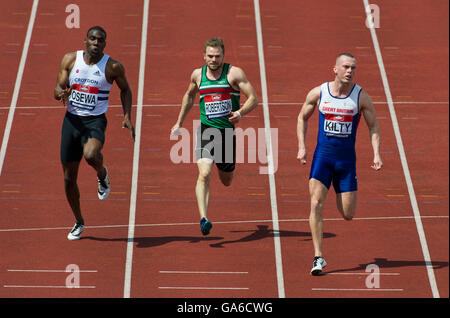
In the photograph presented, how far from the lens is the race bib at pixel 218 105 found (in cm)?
1191

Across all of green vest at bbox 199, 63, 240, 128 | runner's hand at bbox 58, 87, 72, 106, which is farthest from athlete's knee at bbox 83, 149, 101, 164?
green vest at bbox 199, 63, 240, 128

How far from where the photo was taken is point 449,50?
1808 centimetres

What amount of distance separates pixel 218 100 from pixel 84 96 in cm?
133

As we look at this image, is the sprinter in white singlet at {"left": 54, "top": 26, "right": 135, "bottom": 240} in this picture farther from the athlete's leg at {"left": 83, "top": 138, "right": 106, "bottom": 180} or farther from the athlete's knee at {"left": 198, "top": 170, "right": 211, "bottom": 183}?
the athlete's knee at {"left": 198, "top": 170, "right": 211, "bottom": 183}

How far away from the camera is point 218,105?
39.1 feet

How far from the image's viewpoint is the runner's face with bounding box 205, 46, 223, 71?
38.3 ft

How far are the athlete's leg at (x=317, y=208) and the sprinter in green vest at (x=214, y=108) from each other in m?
1.17

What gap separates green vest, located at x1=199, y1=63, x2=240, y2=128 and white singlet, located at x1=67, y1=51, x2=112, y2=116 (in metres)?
0.97

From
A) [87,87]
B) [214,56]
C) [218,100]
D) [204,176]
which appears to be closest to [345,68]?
[214,56]

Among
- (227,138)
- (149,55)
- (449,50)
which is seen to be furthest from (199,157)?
(449,50)

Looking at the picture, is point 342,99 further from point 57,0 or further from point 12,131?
point 57,0

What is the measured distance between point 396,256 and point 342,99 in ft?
6.18

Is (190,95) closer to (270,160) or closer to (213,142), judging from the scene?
(213,142)

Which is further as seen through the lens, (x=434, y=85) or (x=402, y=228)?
(x=434, y=85)
